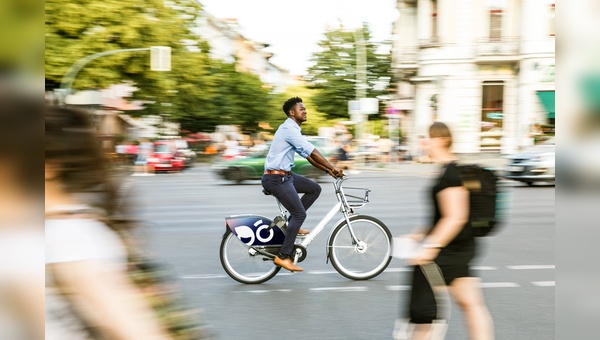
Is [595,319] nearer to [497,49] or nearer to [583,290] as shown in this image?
[583,290]

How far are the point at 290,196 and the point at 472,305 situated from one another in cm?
300

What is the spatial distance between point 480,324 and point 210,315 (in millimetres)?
2522

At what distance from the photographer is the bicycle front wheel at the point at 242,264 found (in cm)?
702

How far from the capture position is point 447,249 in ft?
12.5

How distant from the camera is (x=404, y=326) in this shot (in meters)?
3.84

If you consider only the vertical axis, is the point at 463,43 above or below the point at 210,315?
above

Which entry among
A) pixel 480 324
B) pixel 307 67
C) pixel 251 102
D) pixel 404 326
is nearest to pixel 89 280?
pixel 404 326

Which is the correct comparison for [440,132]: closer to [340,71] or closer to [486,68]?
[486,68]

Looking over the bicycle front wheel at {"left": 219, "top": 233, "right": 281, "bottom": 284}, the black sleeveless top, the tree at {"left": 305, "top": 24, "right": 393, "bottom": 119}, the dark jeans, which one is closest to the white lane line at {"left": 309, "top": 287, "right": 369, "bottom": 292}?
the dark jeans

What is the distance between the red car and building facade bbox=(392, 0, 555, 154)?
12933mm

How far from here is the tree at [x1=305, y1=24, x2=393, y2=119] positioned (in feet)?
178

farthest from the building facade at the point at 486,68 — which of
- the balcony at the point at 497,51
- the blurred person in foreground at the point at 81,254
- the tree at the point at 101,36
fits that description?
the blurred person in foreground at the point at 81,254

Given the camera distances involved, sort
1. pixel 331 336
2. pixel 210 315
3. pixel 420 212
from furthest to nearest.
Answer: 1. pixel 420 212
2. pixel 210 315
3. pixel 331 336

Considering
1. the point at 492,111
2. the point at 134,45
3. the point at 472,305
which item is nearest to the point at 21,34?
the point at 472,305
